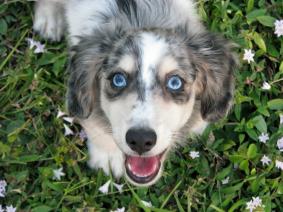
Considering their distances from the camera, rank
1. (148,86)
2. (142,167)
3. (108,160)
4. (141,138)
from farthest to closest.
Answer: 1. (108,160)
2. (142,167)
3. (148,86)
4. (141,138)

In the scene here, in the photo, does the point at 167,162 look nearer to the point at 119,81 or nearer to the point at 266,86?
the point at 266,86

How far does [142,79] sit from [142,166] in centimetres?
57

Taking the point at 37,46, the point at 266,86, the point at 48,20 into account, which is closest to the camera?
the point at 266,86

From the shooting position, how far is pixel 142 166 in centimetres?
354

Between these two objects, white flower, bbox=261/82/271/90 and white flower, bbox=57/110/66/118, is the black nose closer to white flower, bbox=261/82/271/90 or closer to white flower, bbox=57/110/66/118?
white flower, bbox=57/110/66/118

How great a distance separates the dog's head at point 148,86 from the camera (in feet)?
10.5

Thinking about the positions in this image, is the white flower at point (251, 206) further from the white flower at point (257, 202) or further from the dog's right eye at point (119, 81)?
the dog's right eye at point (119, 81)

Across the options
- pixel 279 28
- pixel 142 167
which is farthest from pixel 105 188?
pixel 279 28

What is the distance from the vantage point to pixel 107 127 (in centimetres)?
380

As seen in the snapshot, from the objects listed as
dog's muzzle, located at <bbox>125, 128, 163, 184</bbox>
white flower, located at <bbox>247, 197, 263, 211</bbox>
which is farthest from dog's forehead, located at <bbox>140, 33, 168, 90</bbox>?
white flower, located at <bbox>247, 197, 263, 211</bbox>

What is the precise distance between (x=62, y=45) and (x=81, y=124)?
2.54ft

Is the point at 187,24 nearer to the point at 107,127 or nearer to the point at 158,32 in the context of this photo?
the point at 158,32

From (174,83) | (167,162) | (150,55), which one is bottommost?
(167,162)

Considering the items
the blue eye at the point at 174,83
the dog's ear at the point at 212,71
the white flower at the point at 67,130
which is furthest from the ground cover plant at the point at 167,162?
the blue eye at the point at 174,83
